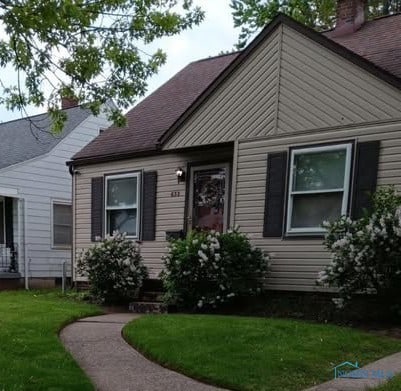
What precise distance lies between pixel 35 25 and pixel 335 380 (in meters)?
4.22

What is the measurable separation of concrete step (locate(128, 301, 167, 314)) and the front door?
1.87m

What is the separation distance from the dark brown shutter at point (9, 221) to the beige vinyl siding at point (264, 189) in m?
8.48

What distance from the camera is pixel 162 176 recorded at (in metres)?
10.2

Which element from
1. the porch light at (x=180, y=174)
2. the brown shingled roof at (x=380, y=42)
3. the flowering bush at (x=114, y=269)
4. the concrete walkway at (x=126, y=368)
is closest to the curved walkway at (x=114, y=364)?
the concrete walkway at (x=126, y=368)

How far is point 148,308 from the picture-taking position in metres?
8.54

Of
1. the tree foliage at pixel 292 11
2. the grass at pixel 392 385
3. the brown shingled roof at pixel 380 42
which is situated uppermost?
the tree foliage at pixel 292 11

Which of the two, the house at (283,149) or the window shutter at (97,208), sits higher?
the house at (283,149)

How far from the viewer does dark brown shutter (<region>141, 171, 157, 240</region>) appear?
10258 mm

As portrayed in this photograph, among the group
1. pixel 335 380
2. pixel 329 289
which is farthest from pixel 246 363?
pixel 329 289

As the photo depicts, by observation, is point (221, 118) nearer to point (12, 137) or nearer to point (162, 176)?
point (162, 176)

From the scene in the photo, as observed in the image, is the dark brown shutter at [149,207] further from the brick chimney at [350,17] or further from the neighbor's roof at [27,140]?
the brick chimney at [350,17]

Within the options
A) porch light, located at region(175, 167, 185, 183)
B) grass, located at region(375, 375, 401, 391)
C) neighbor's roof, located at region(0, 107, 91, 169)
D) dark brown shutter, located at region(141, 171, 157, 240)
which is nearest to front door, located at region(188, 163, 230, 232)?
porch light, located at region(175, 167, 185, 183)

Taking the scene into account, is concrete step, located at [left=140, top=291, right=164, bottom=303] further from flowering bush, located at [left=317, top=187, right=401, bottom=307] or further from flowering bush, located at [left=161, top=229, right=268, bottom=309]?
flowering bush, located at [left=317, top=187, right=401, bottom=307]

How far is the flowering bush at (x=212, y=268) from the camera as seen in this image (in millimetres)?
7547
